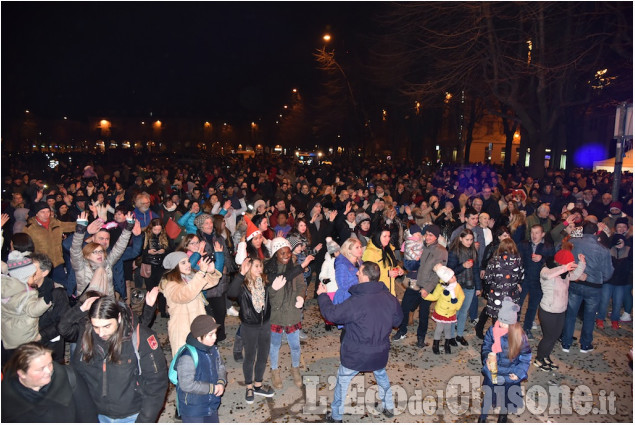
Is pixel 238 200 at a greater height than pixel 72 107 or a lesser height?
lesser

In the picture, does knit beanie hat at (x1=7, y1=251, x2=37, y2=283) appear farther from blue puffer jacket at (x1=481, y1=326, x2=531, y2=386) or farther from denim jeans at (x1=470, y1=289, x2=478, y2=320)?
denim jeans at (x1=470, y1=289, x2=478, y2=320)

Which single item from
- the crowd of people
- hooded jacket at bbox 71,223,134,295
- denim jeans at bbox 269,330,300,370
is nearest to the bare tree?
the crowd of people

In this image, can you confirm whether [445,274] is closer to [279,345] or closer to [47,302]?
[279,345]

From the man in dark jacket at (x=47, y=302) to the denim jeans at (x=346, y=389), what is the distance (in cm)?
272

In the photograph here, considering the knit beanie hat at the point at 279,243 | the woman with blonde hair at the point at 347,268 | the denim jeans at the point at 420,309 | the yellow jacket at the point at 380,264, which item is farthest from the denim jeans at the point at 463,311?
the knit beanie hat at the point at 279,243

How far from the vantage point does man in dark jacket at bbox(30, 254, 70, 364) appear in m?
4.06

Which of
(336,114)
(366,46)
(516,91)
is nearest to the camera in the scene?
(516,91)

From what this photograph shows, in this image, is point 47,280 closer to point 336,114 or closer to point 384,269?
point 384,269

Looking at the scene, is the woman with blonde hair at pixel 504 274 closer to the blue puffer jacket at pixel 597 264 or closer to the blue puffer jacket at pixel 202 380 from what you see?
the blue puffer jacket at pixel 597 264

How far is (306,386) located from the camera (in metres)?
5.29

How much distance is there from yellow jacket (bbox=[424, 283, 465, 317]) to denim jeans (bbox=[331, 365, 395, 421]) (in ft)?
5.52

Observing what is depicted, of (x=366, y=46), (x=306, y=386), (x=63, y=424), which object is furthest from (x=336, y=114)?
(x=63, y=424)

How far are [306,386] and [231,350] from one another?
4.57 feet

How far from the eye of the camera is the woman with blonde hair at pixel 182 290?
4.29 meters
